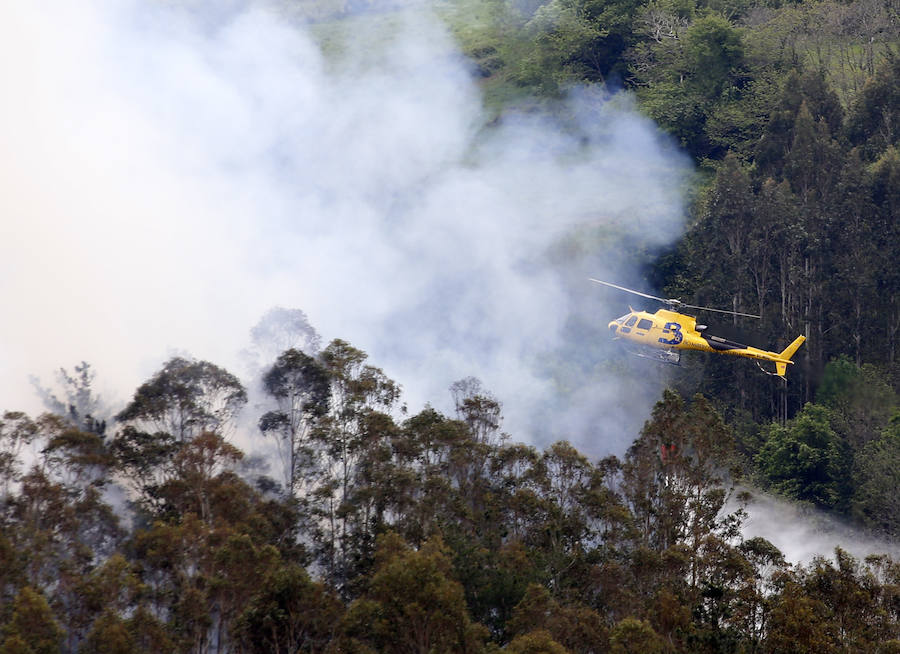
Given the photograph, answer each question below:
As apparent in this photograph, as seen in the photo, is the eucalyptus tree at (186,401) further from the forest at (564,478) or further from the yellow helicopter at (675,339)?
the yellow helicopter at (675,339)

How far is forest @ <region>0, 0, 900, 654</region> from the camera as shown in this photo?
41.7 meters

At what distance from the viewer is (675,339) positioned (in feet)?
184

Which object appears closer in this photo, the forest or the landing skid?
the forest

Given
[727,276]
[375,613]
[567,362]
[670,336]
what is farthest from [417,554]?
[727,276]

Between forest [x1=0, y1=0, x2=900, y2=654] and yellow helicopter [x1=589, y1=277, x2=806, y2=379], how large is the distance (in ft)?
9.44

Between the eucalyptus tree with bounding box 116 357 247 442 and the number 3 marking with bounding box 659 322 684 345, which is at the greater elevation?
the number 3 marking with bounding box 659 322 684 345

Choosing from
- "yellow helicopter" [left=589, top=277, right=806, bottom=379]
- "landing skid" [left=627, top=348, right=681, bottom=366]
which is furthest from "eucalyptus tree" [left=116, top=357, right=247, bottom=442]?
"landing skid" [left=627, top=348, right=681, bottom=366]

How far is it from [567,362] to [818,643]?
24.0 m

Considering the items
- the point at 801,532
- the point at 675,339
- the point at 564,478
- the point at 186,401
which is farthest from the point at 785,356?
the point at 186,401

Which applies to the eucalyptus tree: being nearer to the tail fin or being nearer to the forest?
the forest

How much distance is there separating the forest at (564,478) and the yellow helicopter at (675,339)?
9.44ft

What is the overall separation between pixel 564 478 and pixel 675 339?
8.40 metres

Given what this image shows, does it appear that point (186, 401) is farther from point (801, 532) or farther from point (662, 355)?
point (801, 532)

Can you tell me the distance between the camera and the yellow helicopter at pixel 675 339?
56.0 metres
